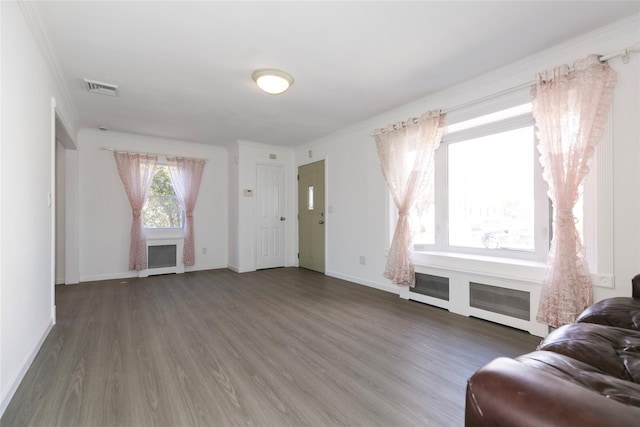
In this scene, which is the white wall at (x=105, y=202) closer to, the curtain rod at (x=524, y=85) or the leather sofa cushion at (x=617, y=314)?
the curtain rod at (x=524, y=85)

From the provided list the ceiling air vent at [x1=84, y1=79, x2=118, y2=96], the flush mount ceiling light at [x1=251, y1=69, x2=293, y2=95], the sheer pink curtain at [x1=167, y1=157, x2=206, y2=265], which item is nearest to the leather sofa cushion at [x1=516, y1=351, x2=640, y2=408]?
the flush mount ceiling light at [x1=251, y1=69, x2=293, y2=95]

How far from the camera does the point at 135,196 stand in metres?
5.11

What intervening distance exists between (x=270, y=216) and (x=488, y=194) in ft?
13.1

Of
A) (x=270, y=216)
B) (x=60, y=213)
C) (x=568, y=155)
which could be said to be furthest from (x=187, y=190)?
(x=568, y=155)

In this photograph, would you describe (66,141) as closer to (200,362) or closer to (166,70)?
(166,70)

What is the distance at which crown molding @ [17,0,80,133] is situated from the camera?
78.6 inches

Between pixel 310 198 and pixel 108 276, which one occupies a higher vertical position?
pixel 310 198

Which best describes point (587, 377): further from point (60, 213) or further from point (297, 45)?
point (60, 213)

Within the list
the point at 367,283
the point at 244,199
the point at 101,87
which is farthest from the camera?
the point at 244,199

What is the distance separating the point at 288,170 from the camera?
20.5ft

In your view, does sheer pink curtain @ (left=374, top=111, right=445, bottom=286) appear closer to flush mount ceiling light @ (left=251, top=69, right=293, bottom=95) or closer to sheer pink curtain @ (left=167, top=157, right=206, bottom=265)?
flush mount ceiling light @ (left=251, top=69, right=293, bottom=95)

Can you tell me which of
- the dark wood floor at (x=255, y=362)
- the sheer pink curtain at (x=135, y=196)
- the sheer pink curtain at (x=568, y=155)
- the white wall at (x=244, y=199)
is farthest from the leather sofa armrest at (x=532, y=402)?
the sheer pink curtain at (x=135, y=196)

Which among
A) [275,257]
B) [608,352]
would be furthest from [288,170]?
[608,352]

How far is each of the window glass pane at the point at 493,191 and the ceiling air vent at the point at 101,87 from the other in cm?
392
